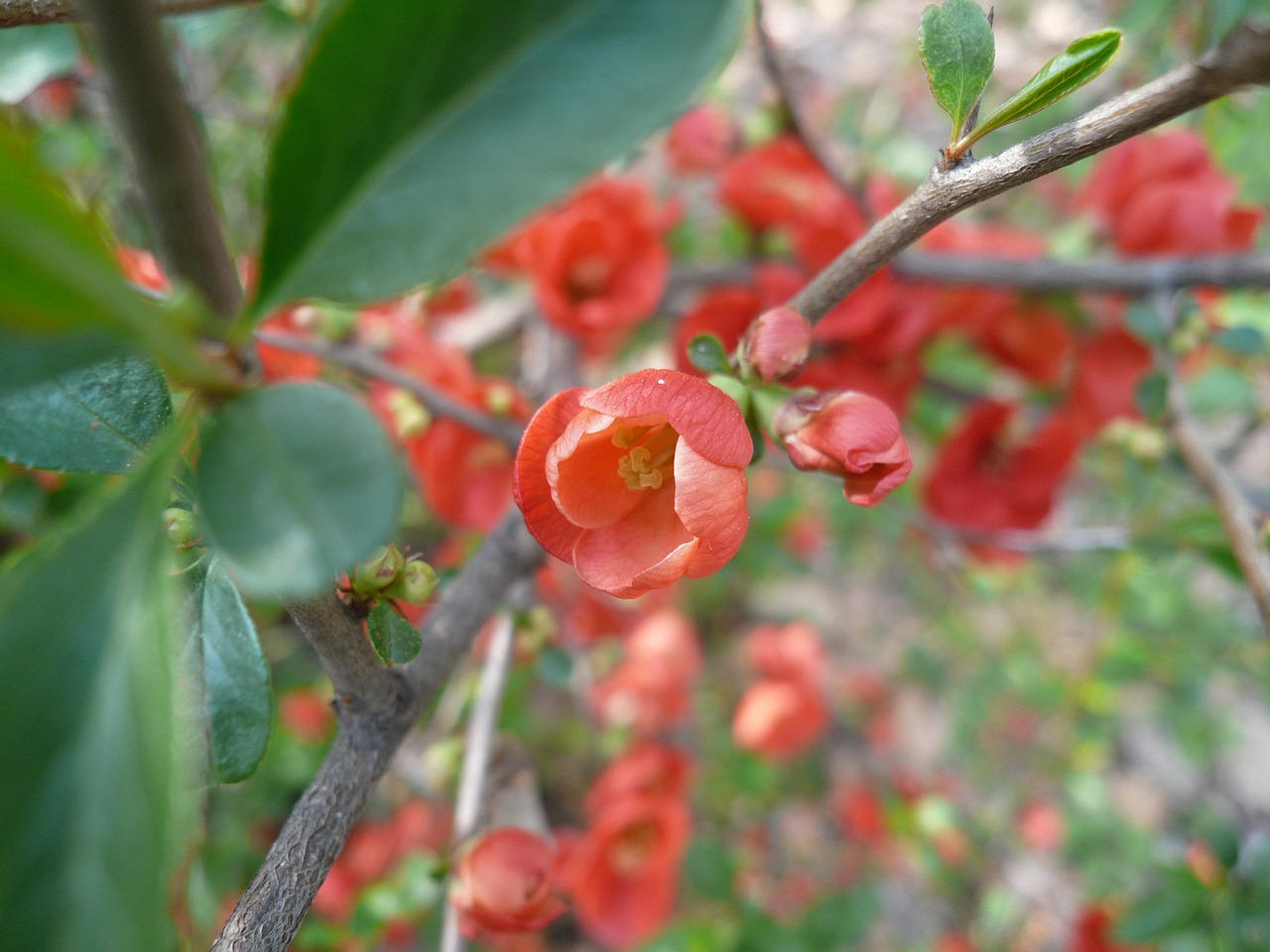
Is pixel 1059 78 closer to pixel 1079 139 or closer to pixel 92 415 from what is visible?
pixel 1079 139

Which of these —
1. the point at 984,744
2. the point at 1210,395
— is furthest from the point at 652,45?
the point at 984,744

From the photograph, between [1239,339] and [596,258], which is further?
[596,258]

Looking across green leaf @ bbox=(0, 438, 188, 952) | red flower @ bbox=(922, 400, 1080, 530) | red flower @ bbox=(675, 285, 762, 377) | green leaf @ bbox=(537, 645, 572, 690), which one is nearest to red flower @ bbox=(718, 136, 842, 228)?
red flower @ bbox=(675, 285, 762, 377)

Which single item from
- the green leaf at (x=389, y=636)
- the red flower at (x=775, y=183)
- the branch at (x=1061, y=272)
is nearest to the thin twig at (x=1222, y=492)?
the branch at (x=1061, y=272)

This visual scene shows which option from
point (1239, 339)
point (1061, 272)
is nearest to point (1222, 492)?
point (1239, 339)

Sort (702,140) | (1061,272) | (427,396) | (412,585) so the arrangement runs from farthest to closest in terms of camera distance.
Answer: (702,140) < (1061,272) < (427,396) < (412,585)

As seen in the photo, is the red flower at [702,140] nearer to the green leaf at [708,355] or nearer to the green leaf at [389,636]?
the green leaf at [708,355]
